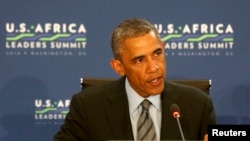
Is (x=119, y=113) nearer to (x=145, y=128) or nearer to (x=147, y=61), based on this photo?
(x=145, y=128)

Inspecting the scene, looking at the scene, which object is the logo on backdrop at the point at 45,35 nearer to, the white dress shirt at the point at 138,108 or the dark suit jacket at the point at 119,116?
the dark suit jacket at the point at 119,116

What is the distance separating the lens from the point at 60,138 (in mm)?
2256

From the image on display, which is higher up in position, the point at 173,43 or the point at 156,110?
the point at 173,43

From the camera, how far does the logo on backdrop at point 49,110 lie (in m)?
3.71

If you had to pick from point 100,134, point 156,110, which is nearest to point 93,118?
point 100,134

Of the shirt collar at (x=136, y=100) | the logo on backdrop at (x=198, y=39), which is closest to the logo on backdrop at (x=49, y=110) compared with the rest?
the logo on backdrop at (x=198, y=39)

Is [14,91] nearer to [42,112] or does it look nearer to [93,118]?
[42,112]

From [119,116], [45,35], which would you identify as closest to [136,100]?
[119,116]

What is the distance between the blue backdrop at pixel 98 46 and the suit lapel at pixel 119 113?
1271 millimetres

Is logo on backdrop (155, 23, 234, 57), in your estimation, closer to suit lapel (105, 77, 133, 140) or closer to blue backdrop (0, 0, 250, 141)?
blue backdrop (0, 0, 250, 141)

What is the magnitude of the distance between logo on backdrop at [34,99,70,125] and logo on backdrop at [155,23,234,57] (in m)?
0.90

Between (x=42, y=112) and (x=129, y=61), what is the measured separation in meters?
1.68

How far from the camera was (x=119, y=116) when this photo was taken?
2287 mm

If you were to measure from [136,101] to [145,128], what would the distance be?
17cm
